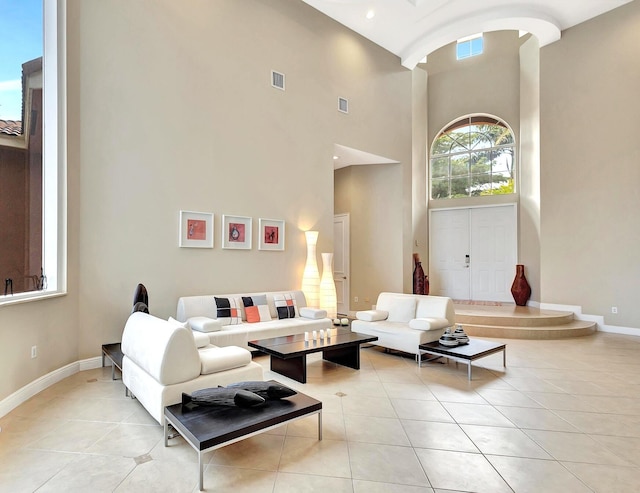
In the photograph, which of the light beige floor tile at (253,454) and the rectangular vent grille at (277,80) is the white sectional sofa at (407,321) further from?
the rectangular vent grille at (277,80)

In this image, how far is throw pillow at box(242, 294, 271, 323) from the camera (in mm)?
5086

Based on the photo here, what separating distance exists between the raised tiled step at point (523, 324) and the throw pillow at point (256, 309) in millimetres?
3546

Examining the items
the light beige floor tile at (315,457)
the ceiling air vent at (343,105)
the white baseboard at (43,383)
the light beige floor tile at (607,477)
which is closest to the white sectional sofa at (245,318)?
the white baseboard at (43,383)

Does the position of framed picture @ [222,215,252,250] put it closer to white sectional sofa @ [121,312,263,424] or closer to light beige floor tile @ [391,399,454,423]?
white sectional sofa @ [121,312,263,424]

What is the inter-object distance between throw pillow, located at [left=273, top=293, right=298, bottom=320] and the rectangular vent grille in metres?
3.40

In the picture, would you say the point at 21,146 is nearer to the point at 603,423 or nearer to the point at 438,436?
the point at 438,436

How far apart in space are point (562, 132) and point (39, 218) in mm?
8670

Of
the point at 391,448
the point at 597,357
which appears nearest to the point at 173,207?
the point at 391,448

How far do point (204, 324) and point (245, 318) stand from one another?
0.90 m

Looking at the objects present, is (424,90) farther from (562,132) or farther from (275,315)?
(275,315)

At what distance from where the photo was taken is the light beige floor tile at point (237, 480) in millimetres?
2043

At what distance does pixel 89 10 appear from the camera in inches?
165

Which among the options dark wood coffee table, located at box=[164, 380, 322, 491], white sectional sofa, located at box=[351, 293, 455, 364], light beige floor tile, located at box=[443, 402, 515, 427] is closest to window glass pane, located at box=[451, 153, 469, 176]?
white sectional sofa, located at box=[351, 293, 455, 364]

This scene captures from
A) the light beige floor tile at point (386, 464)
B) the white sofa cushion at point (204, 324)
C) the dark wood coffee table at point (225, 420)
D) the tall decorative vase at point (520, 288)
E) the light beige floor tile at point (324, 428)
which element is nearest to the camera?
the dark wood coffee table at point (225, 420)
